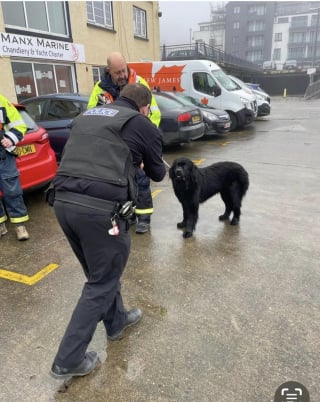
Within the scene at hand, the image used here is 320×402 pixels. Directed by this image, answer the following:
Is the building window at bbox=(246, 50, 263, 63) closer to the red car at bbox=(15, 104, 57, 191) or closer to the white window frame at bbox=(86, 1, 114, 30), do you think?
the white window frame at bbox=(86, 1, 114, 30)

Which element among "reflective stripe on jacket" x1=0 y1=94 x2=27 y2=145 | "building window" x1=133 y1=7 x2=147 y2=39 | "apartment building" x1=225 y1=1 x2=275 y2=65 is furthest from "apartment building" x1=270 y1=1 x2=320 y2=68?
"reflective stripe on jacket" x1=0 y1=94 x2=27 y2=145

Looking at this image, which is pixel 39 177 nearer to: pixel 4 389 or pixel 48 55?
pixel 4 389

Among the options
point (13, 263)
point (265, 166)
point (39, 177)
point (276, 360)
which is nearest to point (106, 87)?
point (39, 177)

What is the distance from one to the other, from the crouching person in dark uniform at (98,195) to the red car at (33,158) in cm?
284

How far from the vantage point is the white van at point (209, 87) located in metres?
11.8

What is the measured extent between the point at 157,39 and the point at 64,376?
20805 mm

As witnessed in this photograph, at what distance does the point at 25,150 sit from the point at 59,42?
973 cm

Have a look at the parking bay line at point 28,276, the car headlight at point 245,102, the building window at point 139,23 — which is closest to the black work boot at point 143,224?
the parking bay line at point 28,276

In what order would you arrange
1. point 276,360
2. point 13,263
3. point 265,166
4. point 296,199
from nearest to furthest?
1. point 276,360
2. point 13,263
3. point 296,199
4. point 265,166

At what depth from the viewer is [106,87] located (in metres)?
3.80

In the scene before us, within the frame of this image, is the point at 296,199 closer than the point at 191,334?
No

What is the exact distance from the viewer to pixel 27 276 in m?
3.44

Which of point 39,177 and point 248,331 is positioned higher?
point 39,177

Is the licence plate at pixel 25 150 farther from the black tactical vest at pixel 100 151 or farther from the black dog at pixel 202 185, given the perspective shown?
the black tactical vest at pixel 100 151
